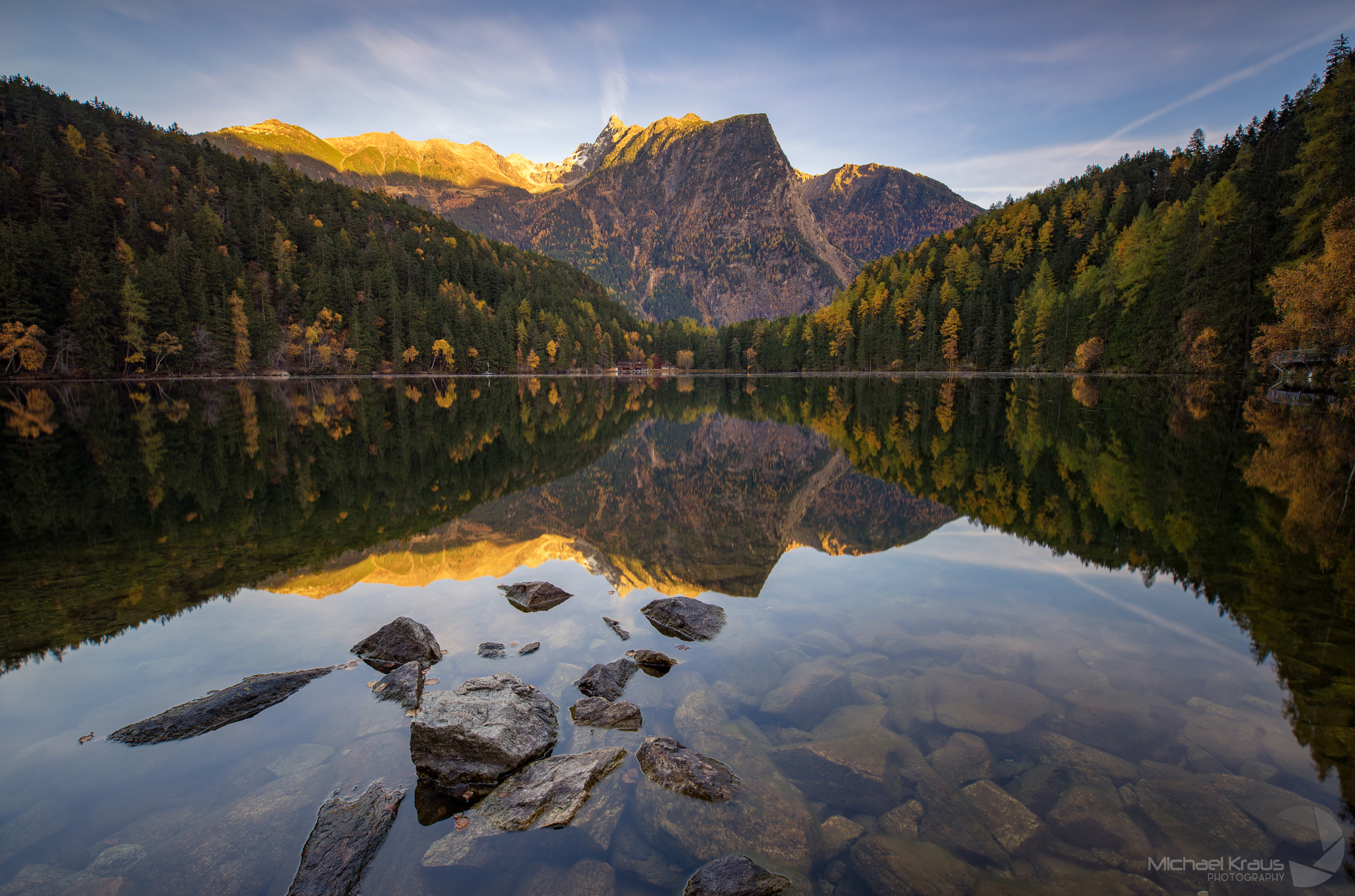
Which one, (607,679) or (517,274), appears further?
(517,274)

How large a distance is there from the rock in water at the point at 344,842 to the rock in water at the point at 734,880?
2658 millimetres

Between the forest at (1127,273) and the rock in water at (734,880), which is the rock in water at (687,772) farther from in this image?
the forest at (1127,273)

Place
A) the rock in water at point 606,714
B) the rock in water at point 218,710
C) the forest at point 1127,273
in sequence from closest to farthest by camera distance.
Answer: the rock in water at point 218,710 < the rock in water at point 606,714 < the forest at point 1127,273

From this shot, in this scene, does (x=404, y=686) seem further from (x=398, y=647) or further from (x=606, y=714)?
(x=606, y=714)

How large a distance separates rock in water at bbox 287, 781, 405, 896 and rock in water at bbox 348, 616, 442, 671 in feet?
9.19

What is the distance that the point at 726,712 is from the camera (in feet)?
22.6

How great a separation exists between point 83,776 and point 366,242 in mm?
162944

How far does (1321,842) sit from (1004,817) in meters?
Result: 2.19

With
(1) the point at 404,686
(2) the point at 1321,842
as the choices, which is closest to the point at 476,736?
(1) the point at 404,686

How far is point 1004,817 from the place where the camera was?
16.3 feet

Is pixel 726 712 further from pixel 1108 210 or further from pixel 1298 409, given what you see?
pixel 1108 210

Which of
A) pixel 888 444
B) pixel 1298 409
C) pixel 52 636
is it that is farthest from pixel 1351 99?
pixel 52 636

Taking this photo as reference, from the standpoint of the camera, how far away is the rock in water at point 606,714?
670 centimetres

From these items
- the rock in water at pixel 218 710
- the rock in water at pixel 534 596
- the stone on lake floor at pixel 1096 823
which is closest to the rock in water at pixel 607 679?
the rock in water at pixel 534 596
